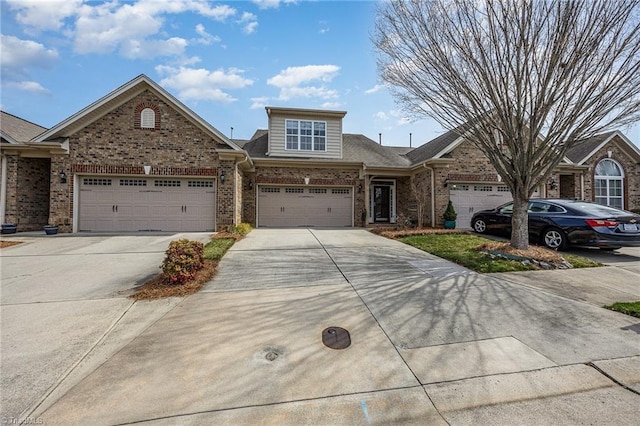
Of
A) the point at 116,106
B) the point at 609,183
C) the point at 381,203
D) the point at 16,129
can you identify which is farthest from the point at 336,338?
the point at 609,183

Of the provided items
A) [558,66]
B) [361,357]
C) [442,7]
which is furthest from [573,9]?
[361,357]

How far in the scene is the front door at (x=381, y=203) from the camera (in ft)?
Answer: 54.1

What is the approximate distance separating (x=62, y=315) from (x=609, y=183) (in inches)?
865

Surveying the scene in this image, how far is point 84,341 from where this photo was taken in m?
3.17

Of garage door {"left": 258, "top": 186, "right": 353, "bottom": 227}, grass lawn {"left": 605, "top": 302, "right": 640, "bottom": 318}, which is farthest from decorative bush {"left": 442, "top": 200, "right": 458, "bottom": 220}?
grass lawn {"left": 605, "top": 302, "right": 640, "bottom": 318}

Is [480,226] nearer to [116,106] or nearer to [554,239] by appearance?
[554,239]

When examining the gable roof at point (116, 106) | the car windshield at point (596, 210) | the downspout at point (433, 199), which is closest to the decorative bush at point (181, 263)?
the gable roof at point (116, 106)

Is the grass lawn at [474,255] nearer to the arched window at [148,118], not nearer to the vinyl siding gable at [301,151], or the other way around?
the vinyl siding gable at [301,151]

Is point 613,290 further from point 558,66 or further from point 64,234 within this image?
point 64,234

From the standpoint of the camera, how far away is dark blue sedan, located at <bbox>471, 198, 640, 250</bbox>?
732cm

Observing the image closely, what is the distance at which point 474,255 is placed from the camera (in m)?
7.21

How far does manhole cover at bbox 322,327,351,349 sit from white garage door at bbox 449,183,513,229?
11.8 meters

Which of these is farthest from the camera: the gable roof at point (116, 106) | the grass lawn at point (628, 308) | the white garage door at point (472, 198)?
the white garage door at point (472, 198)

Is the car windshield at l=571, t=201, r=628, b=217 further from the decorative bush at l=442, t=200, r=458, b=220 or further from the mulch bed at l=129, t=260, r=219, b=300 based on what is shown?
the mulch bed at l=129, t=260, r=219, b=300
